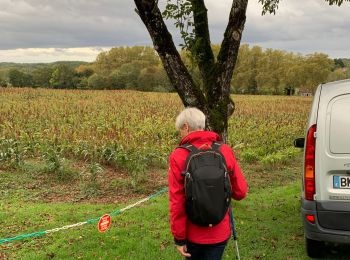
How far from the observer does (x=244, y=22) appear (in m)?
6.66

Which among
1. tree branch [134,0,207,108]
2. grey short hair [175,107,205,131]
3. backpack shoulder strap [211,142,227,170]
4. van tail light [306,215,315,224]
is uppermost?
tree branch [134,0,207,108]

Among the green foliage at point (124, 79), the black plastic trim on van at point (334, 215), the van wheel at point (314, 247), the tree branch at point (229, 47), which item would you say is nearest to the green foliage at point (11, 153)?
the tree branch at point (229, 47)

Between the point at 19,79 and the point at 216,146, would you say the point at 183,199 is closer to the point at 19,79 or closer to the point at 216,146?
the point at 216,146

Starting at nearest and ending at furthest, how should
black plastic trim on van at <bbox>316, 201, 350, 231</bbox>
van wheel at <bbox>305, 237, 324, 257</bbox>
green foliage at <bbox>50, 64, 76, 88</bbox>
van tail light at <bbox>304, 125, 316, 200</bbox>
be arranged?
black plastic trim on van at <bbox>316, 201, 350, 231</bbox> < van tail light at <bbox>304, 125, 316, 200</bbox> < van wheel at <bbox>305, 237, 324, 257</bbox> < green foliage at <bbox>50, 64, 76, 88</bbox>

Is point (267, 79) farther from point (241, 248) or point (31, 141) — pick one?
point (241, 248)

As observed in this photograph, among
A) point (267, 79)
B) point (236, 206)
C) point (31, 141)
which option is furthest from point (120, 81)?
point (236, 206)

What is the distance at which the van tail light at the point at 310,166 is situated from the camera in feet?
15.8

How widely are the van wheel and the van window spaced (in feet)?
4.59

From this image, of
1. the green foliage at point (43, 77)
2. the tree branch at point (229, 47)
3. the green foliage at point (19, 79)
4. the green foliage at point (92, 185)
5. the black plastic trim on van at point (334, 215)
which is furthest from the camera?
the green foliage at point (43, 77)

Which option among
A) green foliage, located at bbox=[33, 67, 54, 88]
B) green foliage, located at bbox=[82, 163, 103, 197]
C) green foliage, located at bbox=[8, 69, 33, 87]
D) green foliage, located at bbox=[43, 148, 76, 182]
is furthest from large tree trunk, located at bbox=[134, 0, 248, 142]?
green foliage, located at bbox=[33, 67, 54, 88]

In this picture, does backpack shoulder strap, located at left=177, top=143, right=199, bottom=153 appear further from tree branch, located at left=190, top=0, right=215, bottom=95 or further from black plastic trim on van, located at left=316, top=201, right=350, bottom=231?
tree branch, located at left=190, top=0, right=215, bottom=95

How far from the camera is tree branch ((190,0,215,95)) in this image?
21.8 ft

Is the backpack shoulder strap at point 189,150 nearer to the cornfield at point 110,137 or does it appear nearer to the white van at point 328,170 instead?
the white van at point 328,170

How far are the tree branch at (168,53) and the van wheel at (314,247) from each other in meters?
2.46
